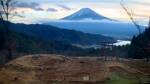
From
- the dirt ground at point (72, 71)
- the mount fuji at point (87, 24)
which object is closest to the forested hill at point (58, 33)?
the mount fuji at point (87, 24)

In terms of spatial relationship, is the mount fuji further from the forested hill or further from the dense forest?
the dense forest

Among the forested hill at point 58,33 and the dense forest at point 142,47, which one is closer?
the dense forest at point 142,47

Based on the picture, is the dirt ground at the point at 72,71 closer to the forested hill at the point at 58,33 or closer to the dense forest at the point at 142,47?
the dense forest at the point at 142,47

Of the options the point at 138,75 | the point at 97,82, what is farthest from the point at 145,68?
the point at 97,82

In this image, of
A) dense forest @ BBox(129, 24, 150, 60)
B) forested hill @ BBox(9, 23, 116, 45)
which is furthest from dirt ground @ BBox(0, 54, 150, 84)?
forested hill @ BBox(9, 23, 116, 45)

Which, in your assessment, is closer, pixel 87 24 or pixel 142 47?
pixel 142 47

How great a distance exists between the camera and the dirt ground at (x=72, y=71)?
19.5 m

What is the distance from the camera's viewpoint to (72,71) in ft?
67.8

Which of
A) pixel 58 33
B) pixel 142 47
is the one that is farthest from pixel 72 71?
pixel 58 33

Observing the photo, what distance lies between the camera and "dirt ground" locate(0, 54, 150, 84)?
64.0ft

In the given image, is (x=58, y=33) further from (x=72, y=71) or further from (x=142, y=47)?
(x=72, y=71)

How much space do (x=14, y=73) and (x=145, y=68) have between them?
5.95 meters

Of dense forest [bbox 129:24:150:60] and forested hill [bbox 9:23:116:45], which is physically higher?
dense forest [bbox 129:24:150:60]

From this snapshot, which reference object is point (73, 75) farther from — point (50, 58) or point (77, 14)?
point (77, 14)
